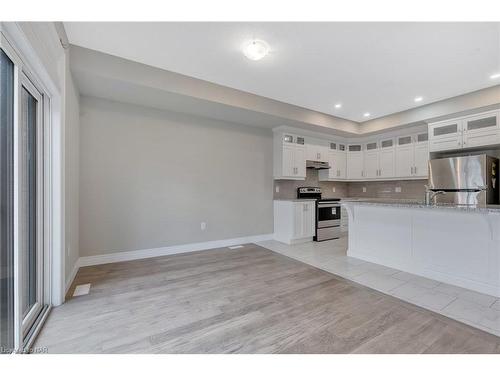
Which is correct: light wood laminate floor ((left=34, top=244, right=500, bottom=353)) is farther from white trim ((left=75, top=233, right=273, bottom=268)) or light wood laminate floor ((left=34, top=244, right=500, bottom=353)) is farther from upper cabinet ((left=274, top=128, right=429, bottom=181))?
upper cabinet ((left=274, top=128, right=429, bottom=181))

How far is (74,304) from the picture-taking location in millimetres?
2172

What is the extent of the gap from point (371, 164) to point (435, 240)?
3.25 m

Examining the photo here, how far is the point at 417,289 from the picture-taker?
8.18ft

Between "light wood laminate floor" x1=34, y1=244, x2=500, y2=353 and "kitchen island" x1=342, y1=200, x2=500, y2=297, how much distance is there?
97 cm

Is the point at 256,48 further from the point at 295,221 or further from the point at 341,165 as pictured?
the point at 341,165

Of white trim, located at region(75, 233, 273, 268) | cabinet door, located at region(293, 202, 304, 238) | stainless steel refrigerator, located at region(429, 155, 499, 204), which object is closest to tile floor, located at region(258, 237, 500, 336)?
cabinet door, located at region(293, 202, 304, 238)

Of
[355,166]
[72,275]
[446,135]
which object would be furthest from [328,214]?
[72,275]

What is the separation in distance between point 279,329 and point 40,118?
109 inches

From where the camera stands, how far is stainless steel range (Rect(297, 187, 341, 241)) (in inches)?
193

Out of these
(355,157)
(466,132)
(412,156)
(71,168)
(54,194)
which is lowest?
(54,194)

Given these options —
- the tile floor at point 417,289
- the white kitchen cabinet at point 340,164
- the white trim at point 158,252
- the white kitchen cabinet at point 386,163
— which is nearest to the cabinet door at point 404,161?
the white kitchen cabinet at point 386,163

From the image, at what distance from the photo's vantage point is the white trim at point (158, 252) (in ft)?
10.8

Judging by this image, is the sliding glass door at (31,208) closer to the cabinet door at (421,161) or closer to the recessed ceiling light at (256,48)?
the recessed ceiling light at (256,48)

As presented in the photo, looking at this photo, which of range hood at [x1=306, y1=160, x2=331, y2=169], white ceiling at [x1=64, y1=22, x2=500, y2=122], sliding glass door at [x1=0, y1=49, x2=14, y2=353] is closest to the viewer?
sliding glass door at [x1=0, y1=49, x2=14, y2=353]
